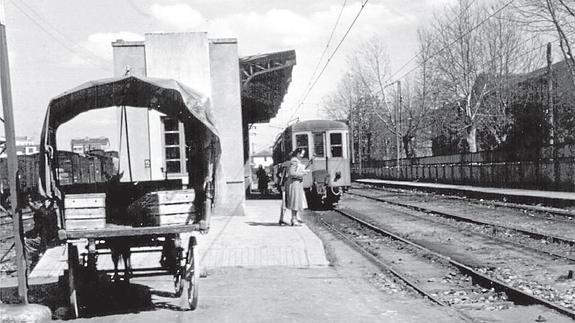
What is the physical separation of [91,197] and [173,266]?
1.64 meters

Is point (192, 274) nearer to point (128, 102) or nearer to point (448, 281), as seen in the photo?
point (128, 102)

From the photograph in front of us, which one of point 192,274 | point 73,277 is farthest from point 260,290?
point 73,277

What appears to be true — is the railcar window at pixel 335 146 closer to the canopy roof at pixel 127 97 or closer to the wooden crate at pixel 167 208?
the canopy roof at pixel 127 97

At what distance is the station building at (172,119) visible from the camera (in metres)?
18.0

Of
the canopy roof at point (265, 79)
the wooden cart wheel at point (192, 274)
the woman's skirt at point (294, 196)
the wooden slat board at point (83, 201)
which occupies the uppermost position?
the canopy roof at point (265, 79)

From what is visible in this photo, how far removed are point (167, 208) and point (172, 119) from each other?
37.1ft

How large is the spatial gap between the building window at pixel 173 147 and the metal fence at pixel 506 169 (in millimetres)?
14822

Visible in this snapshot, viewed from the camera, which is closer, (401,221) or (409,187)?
(401,221)

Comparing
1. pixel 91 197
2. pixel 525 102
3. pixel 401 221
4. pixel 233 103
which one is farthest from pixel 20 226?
pixel 525 102

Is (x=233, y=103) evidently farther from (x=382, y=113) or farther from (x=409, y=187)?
(x=382, y=113)

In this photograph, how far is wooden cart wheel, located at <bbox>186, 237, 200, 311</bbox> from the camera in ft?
23.1

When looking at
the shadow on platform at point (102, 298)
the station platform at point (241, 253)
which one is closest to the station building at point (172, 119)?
the station platform at point (241, 253)

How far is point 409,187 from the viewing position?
40.8m

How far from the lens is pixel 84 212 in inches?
271
